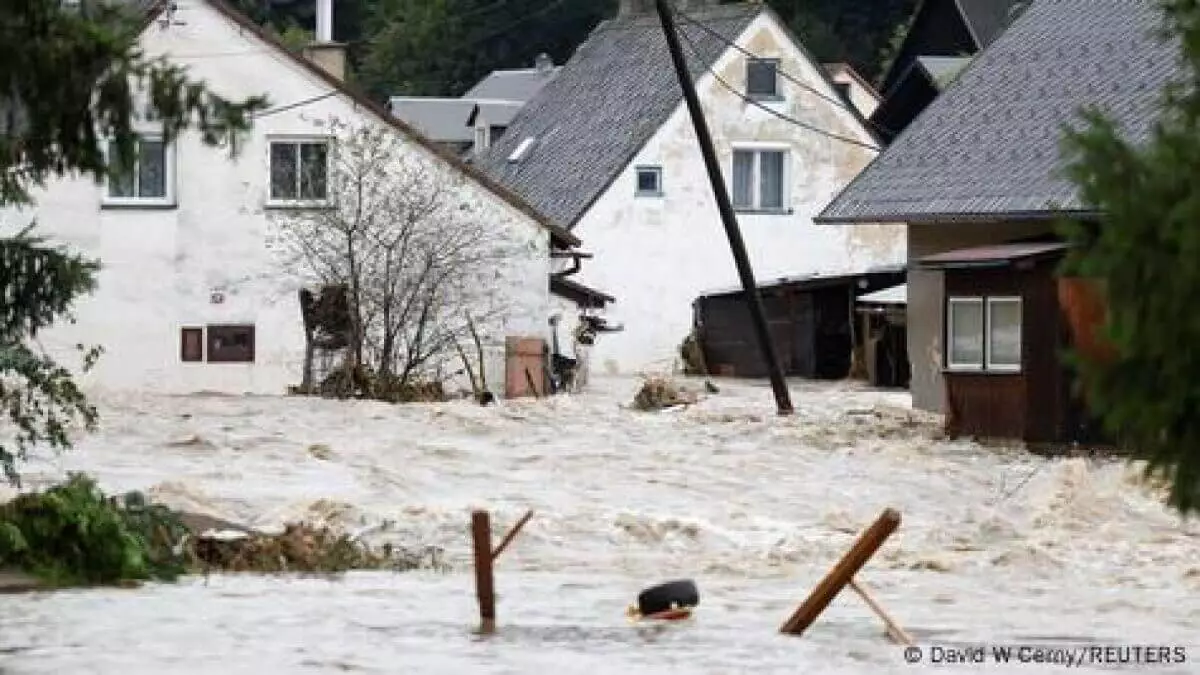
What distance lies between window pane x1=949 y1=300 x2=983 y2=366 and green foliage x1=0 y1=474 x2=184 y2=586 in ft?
51.4

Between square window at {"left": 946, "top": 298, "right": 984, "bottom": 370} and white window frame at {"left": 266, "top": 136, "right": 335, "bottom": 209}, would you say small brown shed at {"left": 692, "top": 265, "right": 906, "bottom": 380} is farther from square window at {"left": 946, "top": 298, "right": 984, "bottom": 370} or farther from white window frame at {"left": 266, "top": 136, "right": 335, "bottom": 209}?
square window at {"left": 946, "top": 298, "right": 984, "bottom": 370}

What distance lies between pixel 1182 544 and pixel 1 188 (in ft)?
48.6

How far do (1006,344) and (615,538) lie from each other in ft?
32.5

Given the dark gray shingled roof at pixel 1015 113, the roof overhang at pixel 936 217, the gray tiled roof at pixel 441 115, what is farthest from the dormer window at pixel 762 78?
the roof overhang at pixel 936 217

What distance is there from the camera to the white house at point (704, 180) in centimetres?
6000

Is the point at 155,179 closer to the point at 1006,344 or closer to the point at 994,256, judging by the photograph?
the point at 994,256

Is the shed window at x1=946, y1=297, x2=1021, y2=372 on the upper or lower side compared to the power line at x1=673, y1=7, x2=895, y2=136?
lower

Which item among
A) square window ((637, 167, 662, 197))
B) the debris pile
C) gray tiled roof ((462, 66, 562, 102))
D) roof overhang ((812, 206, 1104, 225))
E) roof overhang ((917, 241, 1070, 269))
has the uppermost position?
gray tiled roof ((462, 66, 562, 102))

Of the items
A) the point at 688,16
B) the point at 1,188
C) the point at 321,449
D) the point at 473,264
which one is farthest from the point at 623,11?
the point at 1,188

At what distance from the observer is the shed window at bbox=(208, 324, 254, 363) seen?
1827 inches

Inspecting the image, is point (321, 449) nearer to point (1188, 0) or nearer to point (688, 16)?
point (1188, 0)

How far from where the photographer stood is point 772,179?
6172 centimetres

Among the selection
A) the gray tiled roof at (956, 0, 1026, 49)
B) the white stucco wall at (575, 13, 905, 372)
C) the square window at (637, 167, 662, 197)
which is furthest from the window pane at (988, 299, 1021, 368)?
the gray tiled roof at (956, 0, 1026, 49)

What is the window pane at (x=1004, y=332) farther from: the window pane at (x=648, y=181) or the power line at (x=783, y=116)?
the power line at (x=783, y=116)
